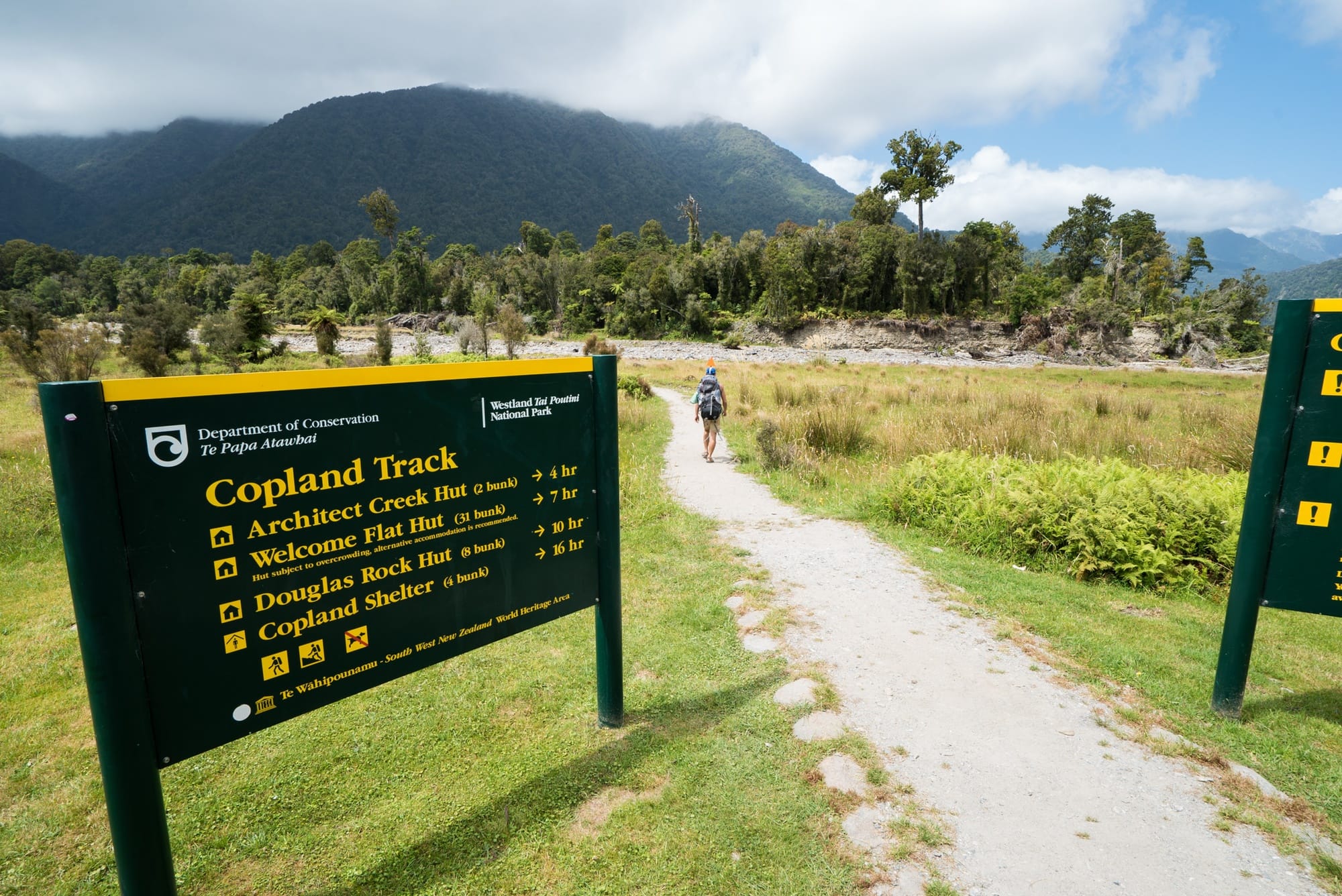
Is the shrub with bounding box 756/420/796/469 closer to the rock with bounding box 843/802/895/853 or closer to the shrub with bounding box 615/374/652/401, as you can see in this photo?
the rock with bounding box 843/802/895/853

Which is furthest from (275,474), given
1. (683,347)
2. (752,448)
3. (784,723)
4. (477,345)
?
(683,347)

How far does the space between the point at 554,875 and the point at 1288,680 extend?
4.98 m

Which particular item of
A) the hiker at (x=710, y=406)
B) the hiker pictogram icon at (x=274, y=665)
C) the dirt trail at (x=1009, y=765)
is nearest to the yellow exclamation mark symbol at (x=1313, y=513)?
the dirt trail at (x=1009, y=765)

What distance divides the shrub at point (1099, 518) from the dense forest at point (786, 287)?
1615 inches

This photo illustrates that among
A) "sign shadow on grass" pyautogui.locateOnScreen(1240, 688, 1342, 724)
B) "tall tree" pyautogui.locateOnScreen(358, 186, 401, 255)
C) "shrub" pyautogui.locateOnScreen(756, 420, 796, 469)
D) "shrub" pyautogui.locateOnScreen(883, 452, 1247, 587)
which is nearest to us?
"sign shadow on grass" pyautogui.locateOnScreen(1240, 688, 1342, 724)

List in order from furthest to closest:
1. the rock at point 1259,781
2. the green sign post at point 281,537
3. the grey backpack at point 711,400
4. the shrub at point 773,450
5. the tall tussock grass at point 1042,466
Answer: the grey backpack at point 711,400 < the shrub at point 773,450 < the tall tussock grass at point 1042,466 < the rock at point 1259,781 < the green sign post at point 281,537

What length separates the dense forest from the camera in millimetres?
60844

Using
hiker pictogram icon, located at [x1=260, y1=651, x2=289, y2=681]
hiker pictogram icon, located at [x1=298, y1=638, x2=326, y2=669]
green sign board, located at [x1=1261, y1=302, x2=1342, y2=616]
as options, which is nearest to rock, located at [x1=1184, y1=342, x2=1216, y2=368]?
green sign board, located at [x1=1261, y1=302, x2=1342, y2=616]

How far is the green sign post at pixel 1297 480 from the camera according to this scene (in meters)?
3.44

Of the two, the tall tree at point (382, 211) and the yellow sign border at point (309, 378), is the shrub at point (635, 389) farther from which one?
the tall tree at point (382, 211)

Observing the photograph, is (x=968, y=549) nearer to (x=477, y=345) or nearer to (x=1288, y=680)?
(x=1288, y=680)

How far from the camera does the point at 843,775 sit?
3377mm

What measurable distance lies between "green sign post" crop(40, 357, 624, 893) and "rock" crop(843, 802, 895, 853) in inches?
69.1

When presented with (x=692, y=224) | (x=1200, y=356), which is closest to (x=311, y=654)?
(x=1200, y=356)
